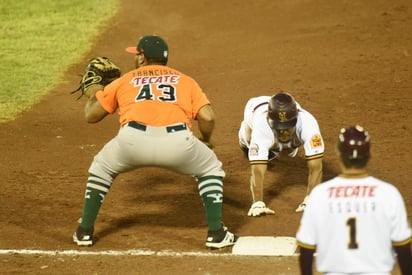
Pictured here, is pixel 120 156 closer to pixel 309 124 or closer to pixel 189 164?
pixel 189 164

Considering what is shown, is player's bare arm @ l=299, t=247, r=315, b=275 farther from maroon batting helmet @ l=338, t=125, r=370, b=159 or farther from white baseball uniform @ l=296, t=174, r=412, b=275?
maroon batting helmet @ l=338, t=125, r=370, b=159

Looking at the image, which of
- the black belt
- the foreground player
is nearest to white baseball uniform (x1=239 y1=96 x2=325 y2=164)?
the foreground player

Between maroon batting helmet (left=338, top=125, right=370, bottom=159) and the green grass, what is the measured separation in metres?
8.82

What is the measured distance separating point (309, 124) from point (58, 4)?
36.7 feet

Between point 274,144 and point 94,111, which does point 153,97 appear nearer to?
point 94,111

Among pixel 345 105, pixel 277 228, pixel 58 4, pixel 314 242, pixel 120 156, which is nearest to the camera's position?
pixel 314 242

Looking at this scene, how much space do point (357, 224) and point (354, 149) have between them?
432 millimetres

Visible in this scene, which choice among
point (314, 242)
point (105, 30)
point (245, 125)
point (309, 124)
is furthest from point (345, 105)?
point (314, 242)

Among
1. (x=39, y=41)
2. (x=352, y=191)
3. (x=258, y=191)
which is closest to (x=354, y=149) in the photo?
(x=352, y=191)

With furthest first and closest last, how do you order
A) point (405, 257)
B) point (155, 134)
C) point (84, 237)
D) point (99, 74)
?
point (99, 74) → point (84, 237) → point (155, 134) → point (405, 257)

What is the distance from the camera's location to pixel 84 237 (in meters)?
→ 9.23

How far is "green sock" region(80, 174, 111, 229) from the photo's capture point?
9.16m

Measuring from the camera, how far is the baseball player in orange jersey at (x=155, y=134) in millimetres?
8883

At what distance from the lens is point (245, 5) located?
1912cm
